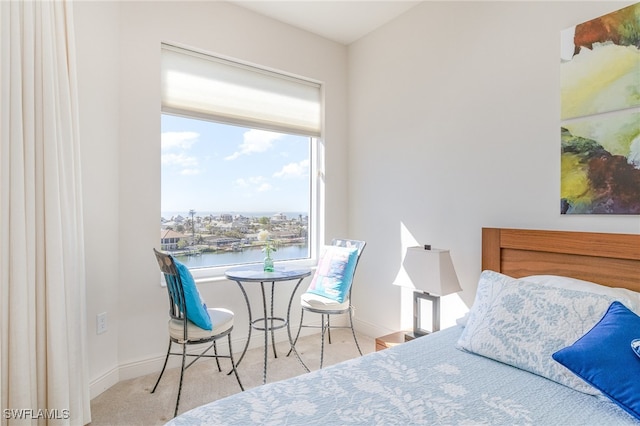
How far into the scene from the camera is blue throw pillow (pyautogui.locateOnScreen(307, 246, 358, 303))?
2766 mm

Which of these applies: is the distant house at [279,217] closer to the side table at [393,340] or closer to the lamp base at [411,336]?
the side table at [393,340]

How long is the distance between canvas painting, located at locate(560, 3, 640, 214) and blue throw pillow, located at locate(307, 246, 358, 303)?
144cm

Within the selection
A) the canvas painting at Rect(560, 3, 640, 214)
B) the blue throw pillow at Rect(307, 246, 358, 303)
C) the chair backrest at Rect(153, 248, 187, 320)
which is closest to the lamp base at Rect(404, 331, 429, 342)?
the blue throw pillow at Rect(307, 246, 358, 303)

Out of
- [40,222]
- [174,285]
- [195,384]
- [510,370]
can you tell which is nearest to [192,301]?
[174,285]

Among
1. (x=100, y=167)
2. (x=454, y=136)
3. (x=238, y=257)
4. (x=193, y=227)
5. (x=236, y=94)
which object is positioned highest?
(x=236, y=94)

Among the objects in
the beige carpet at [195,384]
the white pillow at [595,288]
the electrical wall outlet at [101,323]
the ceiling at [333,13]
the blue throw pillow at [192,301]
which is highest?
the ceiling at [333,13]

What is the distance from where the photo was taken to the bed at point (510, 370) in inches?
44.9

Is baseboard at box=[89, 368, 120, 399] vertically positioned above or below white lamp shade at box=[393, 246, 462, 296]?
below

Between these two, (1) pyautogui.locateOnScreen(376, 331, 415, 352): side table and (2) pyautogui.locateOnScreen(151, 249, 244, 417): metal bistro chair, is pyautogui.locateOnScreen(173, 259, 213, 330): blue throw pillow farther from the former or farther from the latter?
(1) pyautogui.locateOnScreen(376, 331, 415, 352): side table

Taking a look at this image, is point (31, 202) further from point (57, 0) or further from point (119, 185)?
point (57, 0)

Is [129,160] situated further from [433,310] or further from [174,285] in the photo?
[433,310]

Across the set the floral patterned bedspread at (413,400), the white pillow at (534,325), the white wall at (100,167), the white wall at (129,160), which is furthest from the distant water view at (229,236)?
the white pillow at (534,325)

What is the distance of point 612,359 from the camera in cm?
120

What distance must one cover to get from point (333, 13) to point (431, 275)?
7.79ft
